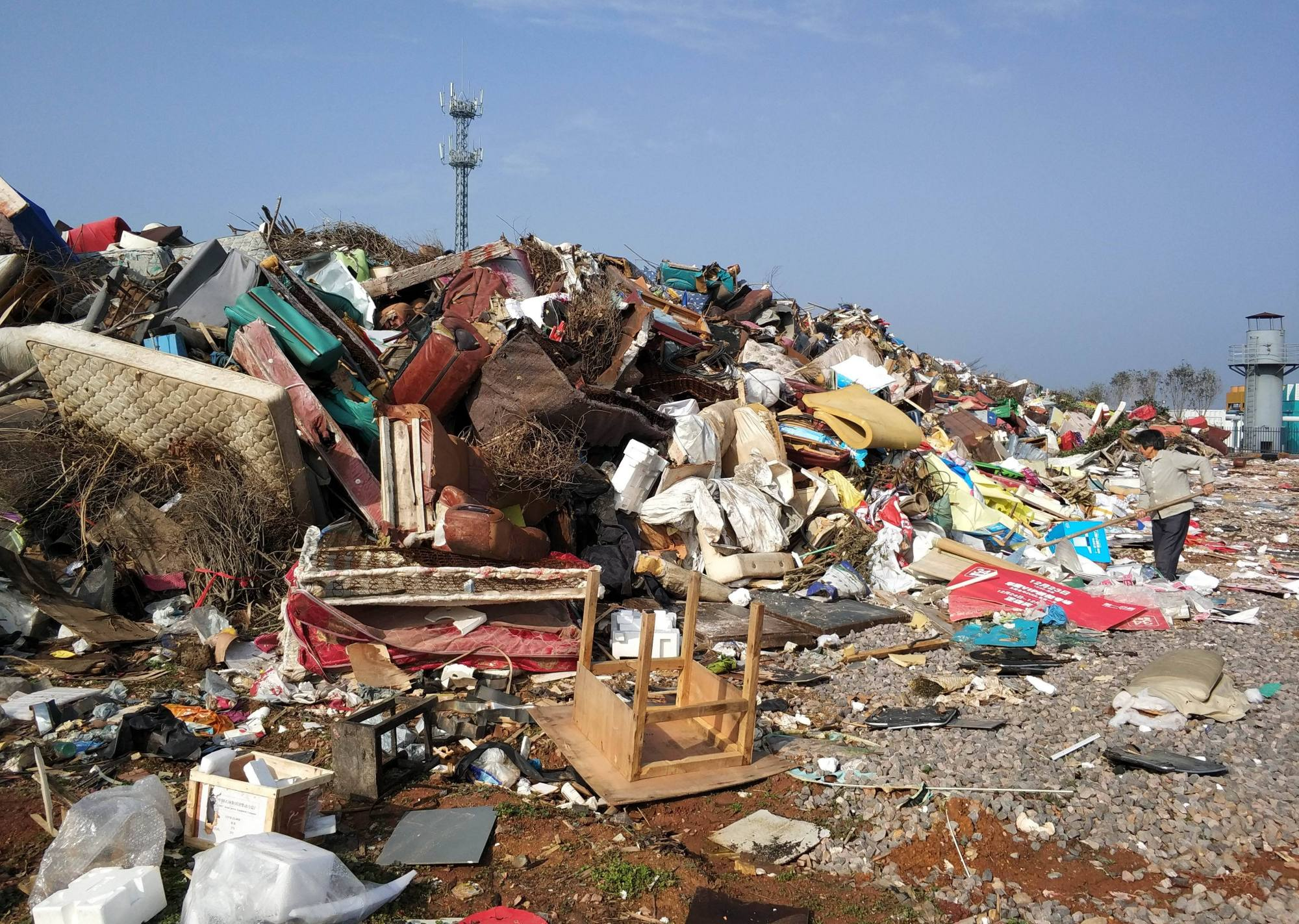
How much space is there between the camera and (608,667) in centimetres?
442

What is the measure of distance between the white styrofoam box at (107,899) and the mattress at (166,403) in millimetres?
3252

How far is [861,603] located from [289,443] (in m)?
4.35

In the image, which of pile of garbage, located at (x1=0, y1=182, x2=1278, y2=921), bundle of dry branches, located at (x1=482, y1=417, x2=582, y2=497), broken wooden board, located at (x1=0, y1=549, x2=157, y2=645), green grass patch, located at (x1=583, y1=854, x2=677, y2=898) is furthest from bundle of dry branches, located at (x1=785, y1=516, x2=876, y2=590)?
broken wooden board, located at (x1=0, y1=549, x2=157, y2=645)

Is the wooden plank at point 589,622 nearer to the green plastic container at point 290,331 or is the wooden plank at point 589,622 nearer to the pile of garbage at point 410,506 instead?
the pile of garbage at point 410,506

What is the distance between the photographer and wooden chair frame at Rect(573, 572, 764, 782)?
366cm

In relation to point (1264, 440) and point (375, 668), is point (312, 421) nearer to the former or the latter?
point (375, 668)

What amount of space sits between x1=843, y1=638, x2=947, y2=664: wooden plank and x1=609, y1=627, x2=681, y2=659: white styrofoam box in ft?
3.80

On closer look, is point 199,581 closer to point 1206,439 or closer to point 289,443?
point 289,443

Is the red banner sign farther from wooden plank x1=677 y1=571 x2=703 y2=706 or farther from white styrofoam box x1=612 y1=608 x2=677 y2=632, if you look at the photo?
wooden plank x1=677 y1=571 x2=703 y2=706

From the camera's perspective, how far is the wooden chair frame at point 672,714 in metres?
3.66

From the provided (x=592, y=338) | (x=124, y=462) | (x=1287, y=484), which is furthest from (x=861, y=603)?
(x=1287, y=484)

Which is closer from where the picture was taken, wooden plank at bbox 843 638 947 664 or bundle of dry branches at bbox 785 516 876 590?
wooden plank at bbox 843 638 947 664

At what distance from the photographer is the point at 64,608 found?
5102 mm

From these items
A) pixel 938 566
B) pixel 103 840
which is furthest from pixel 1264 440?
pixel 103 840
